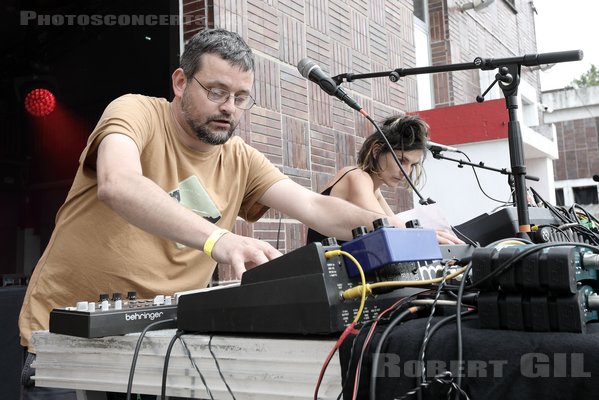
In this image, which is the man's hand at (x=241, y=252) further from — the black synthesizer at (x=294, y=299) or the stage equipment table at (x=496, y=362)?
the stage equipment table at (x=496, y=362)

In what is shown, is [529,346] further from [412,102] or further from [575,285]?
[412,102]

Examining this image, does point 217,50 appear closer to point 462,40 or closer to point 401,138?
point 401,138

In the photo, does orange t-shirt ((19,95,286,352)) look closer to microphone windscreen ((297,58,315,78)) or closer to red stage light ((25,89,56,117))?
microphone windscreen ((297,58,315,78))

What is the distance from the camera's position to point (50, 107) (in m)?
7.08

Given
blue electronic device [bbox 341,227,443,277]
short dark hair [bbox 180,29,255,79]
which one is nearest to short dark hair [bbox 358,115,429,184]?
short dark hair [bbox 180,29,255,79]

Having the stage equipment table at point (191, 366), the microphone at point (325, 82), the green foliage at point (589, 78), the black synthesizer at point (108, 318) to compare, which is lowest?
the stage equipment table at point (191, 366)

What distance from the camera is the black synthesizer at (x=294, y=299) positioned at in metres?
0.80

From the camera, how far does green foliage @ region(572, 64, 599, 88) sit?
107 feet

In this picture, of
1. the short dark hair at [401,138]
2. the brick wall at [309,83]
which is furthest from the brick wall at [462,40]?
the short dark hair at [401,138]

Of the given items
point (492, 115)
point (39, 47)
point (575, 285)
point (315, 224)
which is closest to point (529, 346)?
point (575, 285)

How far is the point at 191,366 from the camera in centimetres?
92

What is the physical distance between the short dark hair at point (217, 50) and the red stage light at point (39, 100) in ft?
20.2

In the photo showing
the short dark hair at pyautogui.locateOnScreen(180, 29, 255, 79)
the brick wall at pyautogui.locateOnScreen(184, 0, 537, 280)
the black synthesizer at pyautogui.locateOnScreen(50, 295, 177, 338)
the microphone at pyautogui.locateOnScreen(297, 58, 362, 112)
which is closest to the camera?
the black synthesizer at pyautogui.locateOnScreen(50, 295, 177, 338)

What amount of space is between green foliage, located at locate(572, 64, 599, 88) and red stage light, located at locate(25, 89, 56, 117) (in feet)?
106
